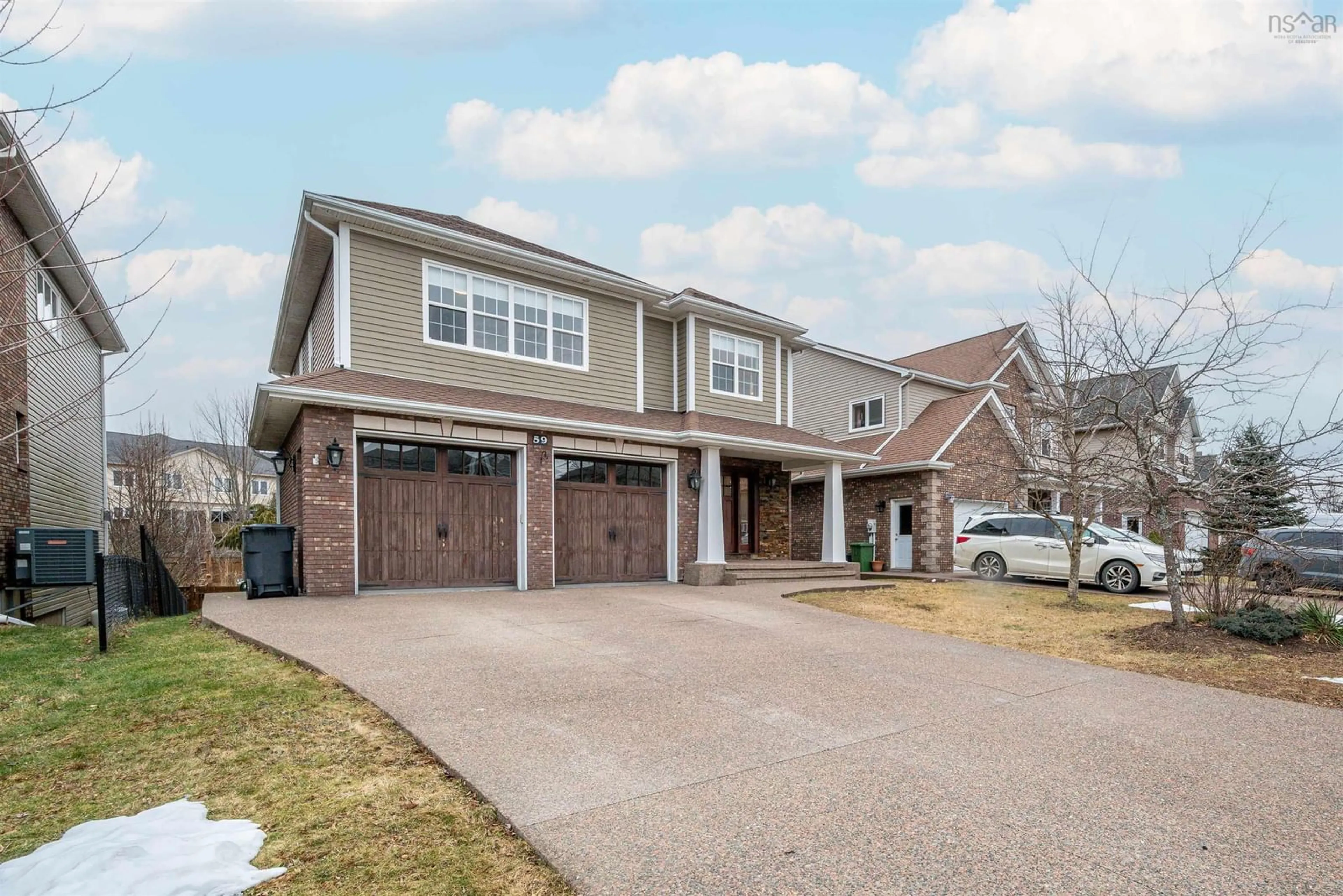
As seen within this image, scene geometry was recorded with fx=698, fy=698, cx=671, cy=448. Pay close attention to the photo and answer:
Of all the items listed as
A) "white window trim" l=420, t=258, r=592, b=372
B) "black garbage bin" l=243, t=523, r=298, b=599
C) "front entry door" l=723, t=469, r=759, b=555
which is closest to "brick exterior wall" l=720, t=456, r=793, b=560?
"front entry door" l=723, t=469, r=759, b=555

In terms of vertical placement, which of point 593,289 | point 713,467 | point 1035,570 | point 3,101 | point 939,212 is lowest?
point 1035,570

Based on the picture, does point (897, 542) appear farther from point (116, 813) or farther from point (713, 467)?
point (116, 813)

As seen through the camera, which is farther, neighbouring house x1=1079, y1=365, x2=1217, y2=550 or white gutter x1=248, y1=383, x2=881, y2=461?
white gutter x1=248, y1=383, x2=881, y2=461

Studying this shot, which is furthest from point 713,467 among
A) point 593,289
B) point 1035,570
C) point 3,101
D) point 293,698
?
point 3,101

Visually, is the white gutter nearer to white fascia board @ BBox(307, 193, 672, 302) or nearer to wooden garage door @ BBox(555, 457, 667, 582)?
wooden garage door @ BBox(555, 457, 667, 582)

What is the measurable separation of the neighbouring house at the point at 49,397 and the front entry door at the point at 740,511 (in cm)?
1246

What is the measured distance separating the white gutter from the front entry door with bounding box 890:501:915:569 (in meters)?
4.15

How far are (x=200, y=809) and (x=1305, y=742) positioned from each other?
6654 millimetres

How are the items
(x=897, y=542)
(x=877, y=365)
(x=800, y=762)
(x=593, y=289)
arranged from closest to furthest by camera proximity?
(x=800, y=762) < (x=593, y=289) < (x=897, y=542) < (x=877, y=365)

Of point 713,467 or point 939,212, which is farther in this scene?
point 939,212

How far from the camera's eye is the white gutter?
392 inches

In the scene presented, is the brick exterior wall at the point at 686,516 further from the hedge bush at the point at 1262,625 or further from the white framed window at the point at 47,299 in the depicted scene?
the white framed window at the point at 47,299

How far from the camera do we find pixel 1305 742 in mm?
4715

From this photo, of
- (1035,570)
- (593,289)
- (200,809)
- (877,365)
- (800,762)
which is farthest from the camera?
(877,365)
